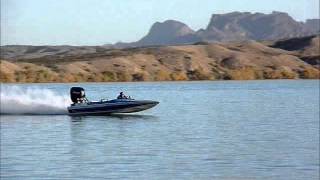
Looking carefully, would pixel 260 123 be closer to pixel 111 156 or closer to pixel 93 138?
pixel 93 138

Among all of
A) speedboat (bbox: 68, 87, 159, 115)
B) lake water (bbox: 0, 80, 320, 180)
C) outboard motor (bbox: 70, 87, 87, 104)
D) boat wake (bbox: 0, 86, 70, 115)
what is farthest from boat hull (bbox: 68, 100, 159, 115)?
boat wake (bbox: 0, 86, 70, 115)

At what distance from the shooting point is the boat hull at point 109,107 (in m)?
55.2

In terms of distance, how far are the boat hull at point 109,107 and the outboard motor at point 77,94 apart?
1.67 ft

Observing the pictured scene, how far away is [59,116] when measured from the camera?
56.5m

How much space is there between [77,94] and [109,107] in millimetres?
2553

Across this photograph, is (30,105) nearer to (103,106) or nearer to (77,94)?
(77,94)

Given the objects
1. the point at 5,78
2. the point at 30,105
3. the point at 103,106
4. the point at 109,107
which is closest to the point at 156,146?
the point at 109,107

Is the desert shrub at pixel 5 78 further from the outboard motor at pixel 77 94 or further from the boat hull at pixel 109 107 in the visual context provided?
the boat hull at pixel 109 107

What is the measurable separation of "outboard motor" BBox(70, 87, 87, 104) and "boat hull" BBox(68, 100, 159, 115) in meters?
0.51

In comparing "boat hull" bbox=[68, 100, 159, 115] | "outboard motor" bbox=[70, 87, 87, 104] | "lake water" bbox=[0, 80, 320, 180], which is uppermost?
"outboard motor" bbox=[70, 87, 87, 104]

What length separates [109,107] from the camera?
5534cm

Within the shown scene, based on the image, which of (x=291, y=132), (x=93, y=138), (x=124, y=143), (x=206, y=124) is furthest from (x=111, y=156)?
(x=206, y=124)

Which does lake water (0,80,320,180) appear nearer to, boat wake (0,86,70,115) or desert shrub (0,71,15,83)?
boat wake (0,86,70,115)

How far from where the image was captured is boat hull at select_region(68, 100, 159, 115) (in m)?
55.2
